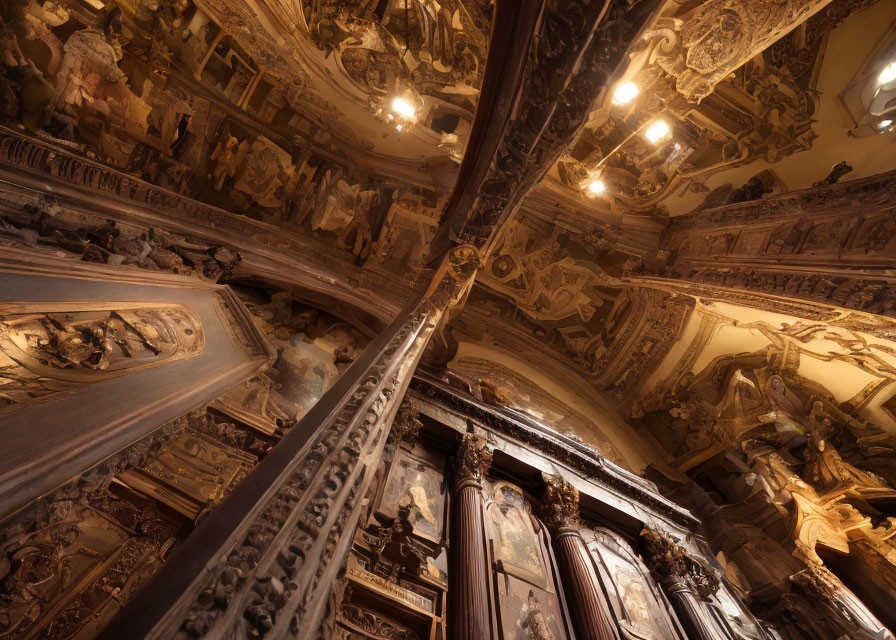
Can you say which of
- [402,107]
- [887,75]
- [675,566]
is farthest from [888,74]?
[675,566]

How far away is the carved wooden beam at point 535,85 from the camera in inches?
112

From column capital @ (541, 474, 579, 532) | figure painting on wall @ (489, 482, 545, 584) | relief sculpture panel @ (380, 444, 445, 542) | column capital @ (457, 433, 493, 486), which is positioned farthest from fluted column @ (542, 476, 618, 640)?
relief sculpture panel @ (380, 444, 445, 542)

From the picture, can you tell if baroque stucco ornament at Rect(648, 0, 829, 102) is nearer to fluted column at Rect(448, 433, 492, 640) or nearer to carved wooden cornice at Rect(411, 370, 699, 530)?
carved wooden cornice at Rect(411, 370, 699, 530)

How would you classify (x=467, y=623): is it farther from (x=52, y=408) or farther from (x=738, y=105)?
(x=738, y=105)

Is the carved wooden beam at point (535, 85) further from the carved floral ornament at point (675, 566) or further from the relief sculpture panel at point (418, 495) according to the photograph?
the carved floral ornament at point (675, 566)

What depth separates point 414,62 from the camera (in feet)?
27.4

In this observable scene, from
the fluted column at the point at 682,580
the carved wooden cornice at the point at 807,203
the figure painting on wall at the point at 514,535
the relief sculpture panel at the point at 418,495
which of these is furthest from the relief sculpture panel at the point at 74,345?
the carved wooden cornice at the point at 807,203

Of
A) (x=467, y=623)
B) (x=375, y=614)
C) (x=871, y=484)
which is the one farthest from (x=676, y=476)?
(x=375, y=614)

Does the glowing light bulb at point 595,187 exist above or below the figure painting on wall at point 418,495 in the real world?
above

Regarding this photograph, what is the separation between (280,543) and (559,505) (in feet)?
14.5

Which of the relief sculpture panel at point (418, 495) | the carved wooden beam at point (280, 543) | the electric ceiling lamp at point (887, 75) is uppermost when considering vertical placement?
the electric ceiling lamp at point (887, 75)

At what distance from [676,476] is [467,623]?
23.3 ft

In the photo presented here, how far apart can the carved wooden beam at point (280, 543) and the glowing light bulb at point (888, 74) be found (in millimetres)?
9933

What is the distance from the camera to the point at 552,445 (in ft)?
19.2
